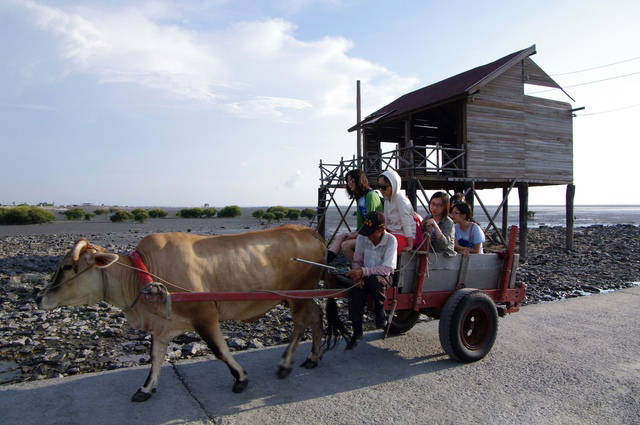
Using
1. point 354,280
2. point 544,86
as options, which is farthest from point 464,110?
point 354,280

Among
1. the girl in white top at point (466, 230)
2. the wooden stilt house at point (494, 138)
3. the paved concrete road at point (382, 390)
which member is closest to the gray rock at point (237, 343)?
the paved concrete road at point (382, 390)

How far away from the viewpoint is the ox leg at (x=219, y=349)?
13.6 ft

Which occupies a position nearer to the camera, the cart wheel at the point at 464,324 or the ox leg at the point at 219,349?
the ox leg at the point at 219,349

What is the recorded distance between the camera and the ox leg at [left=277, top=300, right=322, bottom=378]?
464 centimetres

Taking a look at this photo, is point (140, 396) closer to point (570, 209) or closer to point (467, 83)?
point (467, 83)

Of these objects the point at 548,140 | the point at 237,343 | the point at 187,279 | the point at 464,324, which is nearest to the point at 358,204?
the point at 464,324

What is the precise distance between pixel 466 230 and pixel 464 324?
3.87ft

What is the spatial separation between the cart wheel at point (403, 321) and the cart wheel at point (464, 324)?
0.77 m

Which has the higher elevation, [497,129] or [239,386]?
[497,129]

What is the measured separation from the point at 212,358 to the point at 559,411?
137 inches

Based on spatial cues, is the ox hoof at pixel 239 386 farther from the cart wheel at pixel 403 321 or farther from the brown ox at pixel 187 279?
the cart wheel at pixel 403 321

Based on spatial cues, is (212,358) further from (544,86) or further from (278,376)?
(544,86)

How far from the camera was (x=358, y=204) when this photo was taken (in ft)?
18.2

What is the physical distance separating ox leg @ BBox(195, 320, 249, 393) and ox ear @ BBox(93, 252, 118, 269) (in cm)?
95
